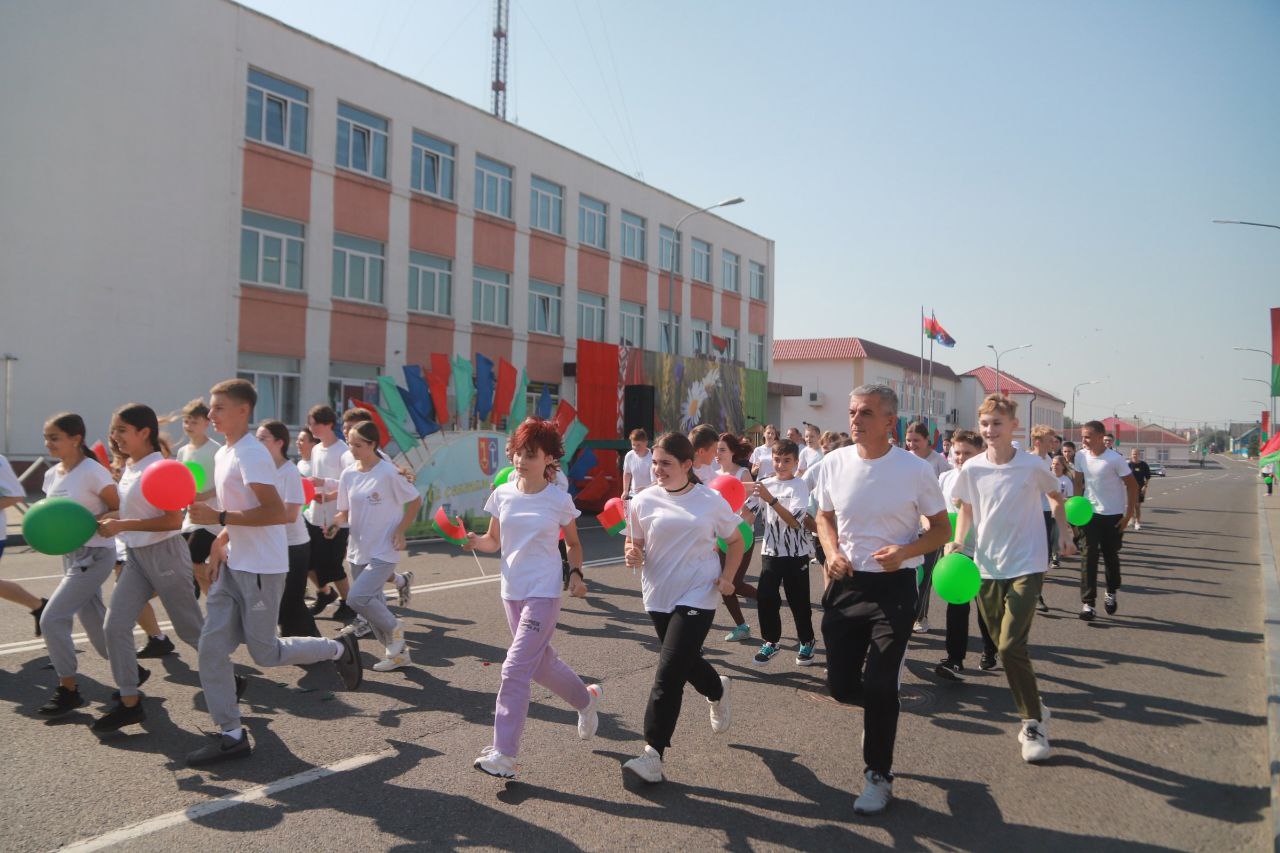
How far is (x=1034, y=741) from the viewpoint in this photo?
16.6ft

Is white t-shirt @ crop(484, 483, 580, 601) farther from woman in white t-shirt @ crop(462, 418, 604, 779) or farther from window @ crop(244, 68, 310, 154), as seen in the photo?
window @ crop(244, 68, 310, 154)

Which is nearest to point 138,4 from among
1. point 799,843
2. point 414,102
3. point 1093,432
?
point 414,102

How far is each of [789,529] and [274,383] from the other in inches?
614

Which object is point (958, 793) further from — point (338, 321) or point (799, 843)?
point (338, 321)

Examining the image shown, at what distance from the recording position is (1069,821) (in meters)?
4.21

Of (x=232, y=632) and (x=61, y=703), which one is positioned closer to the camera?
(x=232, y=632)

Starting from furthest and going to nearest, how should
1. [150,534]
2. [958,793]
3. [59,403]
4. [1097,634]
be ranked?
[59,403], [1097,634], [150,534], [958,793]

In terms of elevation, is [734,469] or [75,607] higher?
[734,469]

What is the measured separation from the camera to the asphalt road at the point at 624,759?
3992 millimetres

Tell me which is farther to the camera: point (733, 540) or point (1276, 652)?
point (1276, 652)

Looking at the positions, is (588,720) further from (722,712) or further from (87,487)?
(87,487)

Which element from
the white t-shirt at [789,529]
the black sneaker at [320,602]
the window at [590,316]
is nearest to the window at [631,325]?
the window at [590,316]

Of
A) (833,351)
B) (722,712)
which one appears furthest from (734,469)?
(833,351)

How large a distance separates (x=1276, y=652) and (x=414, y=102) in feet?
69.3
